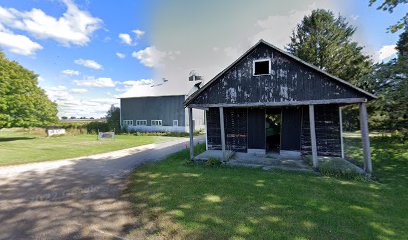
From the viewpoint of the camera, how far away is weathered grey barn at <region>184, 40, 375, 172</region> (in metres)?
9.88

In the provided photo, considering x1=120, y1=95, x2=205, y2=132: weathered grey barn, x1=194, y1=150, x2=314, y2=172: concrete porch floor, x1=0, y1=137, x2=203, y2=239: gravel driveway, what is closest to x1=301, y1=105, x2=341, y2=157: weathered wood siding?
x1=194, y1=150, x2=314, y2=172: concrete porch floor

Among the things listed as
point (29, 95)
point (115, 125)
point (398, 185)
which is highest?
point (29, 95)

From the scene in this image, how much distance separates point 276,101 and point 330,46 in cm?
2170

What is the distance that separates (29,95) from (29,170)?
1949cm

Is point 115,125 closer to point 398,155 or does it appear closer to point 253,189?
point 253,189

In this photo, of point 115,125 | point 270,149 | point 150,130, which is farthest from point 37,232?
point 115,125

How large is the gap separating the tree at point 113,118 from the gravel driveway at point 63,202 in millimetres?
25437

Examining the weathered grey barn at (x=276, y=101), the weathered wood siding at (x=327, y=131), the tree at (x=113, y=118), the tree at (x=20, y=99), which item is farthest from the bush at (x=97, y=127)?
the weathered wood siding at (x=327, y=131)

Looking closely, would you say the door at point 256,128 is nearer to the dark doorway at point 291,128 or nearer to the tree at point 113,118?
the dark doorway at point 291,128

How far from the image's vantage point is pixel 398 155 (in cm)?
1318

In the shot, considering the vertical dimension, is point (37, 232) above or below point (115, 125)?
below

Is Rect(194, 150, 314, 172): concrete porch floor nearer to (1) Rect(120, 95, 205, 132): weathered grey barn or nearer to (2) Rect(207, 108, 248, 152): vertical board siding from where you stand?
(2) Rect(207, 108, 248, 152): vertical board siding

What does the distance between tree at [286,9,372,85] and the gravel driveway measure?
26348mm

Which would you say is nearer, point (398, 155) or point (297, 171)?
point (297, 171)
